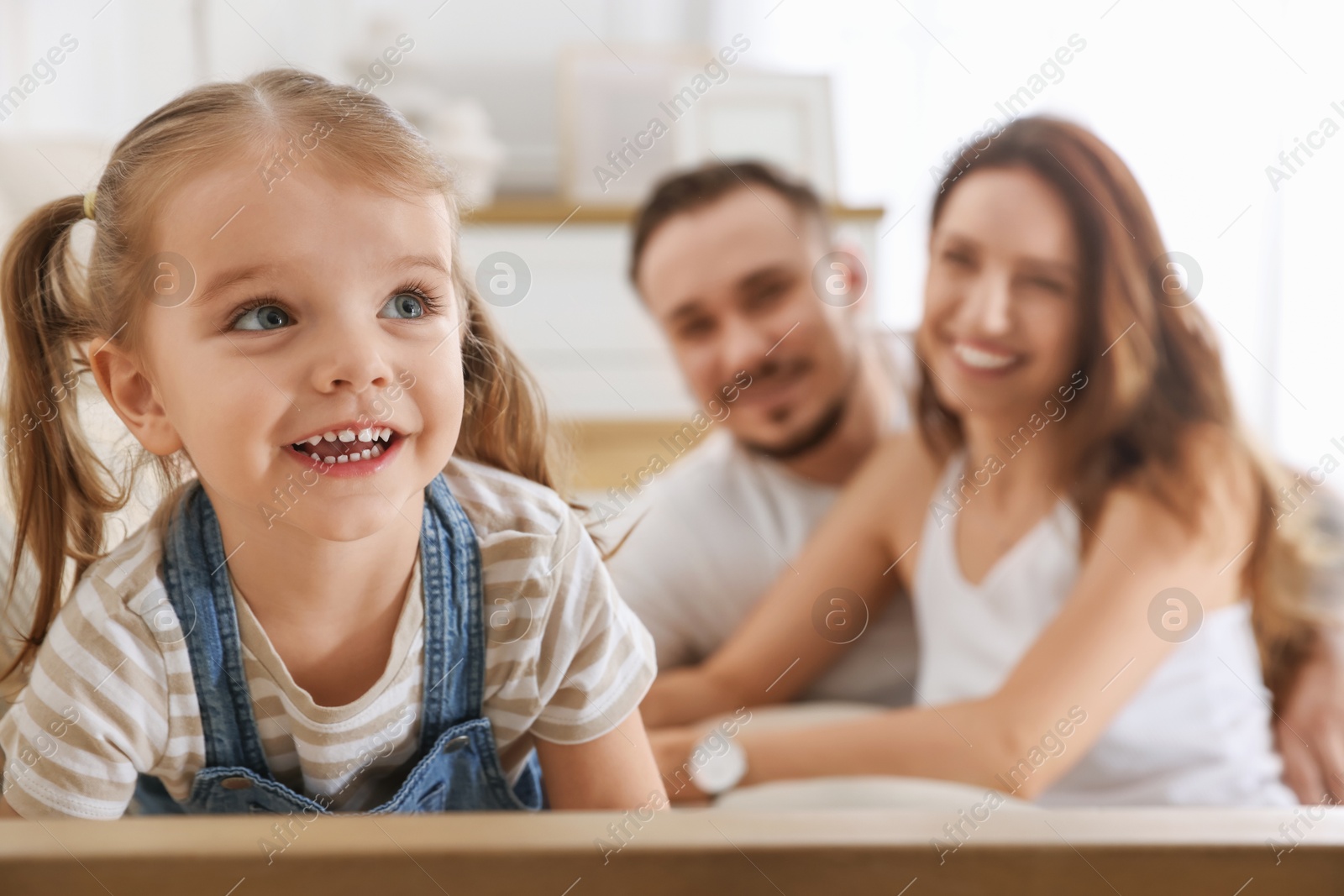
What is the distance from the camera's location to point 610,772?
1.33 ft

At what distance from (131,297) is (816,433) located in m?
0.87

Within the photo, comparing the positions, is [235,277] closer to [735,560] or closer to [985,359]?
[985,359]

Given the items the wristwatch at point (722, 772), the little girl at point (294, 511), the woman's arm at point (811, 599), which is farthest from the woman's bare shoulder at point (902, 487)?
the little girl at point (294, 511)

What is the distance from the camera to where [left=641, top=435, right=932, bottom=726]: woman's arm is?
3.13 ft

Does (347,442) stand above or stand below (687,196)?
above

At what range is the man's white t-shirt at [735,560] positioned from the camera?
1077mm

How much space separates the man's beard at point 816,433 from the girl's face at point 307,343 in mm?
826

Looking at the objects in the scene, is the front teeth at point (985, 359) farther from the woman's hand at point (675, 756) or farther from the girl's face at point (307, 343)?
the girl's face at point (307, 343)

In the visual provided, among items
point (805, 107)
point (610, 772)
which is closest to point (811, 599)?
point (610, 772)

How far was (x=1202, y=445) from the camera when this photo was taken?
898mm

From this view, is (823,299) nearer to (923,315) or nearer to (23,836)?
(923,315)

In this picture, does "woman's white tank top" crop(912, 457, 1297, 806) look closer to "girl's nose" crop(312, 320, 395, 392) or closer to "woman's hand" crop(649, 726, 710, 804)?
"woman's hand" crop(649, 726, 710, 804)

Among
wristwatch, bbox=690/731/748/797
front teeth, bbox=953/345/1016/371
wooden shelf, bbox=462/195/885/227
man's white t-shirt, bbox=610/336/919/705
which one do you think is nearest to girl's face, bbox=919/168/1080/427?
front teeth, bbox=953/345/1016/371

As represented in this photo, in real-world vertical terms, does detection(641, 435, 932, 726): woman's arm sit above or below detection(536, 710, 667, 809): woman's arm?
below
